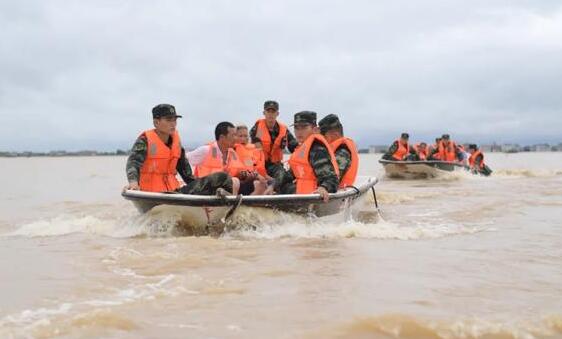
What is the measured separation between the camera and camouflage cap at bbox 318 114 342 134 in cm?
823

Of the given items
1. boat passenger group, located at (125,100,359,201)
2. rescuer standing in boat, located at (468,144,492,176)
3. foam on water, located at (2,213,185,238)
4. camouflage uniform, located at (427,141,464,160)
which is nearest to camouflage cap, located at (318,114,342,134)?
boat passenger group, located at (125,100,359,201)

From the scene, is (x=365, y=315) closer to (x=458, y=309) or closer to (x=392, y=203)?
(x=458, y=309)

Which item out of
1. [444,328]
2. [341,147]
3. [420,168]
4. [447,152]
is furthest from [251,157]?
[447,152]

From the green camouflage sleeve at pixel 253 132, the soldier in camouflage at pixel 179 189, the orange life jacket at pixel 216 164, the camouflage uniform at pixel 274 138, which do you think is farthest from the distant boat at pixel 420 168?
the soldier in camouflage at pixel 179 189

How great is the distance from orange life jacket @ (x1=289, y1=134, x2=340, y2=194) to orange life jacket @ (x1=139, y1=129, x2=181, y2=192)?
4.54 ft

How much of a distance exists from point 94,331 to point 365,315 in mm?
1533

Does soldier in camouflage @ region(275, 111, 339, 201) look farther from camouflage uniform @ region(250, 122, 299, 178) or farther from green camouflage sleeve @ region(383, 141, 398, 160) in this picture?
green camouflage sleeve @ region(383, 141, 398, 160)

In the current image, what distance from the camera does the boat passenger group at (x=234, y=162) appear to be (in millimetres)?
7254

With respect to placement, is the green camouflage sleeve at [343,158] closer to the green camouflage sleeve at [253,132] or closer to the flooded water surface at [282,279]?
the flooded water surface at [282,279]

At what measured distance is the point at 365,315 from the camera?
3.86 meters

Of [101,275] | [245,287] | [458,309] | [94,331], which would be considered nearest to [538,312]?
[458,309]

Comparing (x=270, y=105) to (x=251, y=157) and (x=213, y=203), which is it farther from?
(x=213, y=203)

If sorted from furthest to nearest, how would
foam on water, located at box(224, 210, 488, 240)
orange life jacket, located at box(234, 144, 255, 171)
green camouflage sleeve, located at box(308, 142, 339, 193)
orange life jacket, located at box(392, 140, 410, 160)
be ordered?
orange life jacket, located at box(392, 140, 410, 160)
orange life jacket, located at box(234, 144, 255, 171)
green camouflage sleeve, located at box(308, 142, 339, 193)
foam on water, located at box(224, 210, 488, 240)

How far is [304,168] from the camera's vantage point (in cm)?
746
